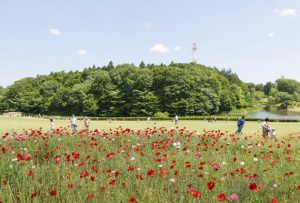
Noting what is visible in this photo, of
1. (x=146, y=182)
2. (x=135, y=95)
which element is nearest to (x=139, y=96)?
(x=135, y=95)

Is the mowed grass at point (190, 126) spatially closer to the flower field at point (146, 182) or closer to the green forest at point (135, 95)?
the flower field at point (146, 182)

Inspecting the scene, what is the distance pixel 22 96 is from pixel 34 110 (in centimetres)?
750

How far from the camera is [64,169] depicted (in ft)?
21.6

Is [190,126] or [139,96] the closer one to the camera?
[190,126]

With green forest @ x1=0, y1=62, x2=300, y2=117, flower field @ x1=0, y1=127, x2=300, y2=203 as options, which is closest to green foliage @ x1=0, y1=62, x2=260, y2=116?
green forest @ x1=0, y1=62, x2=300, y2=117

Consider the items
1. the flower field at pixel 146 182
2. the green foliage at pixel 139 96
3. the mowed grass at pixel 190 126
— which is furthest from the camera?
the green foliage at pixel 139 96

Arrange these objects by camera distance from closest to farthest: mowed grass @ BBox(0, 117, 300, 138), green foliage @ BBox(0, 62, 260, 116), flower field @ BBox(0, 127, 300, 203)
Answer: flower field @ BBox(0, 127, 300, 203)
mowed grass @ BBox(0, 117, 300, 138)
green foliage @ BBox(0, 62, 260, 116)

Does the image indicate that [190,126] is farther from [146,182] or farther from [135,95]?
[135,95]

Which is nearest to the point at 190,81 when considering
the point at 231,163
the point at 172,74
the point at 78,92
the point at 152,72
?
the point at 172,74

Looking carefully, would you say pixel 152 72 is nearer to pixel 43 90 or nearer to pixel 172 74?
pixel 172 74

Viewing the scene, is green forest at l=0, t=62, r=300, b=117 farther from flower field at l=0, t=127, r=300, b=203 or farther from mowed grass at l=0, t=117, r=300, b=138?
flower field at l=0, t=127, r=300, b=203

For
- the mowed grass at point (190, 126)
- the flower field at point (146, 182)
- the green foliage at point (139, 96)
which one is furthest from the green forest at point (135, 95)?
the flower field at point (146, 182)

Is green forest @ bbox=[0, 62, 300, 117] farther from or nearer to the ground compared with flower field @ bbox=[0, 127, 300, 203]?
farther from the ground

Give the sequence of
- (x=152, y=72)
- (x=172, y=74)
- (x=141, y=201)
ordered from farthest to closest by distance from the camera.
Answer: (x=152, y=72) → (x=172, y=74) → (x=141, y=201)
